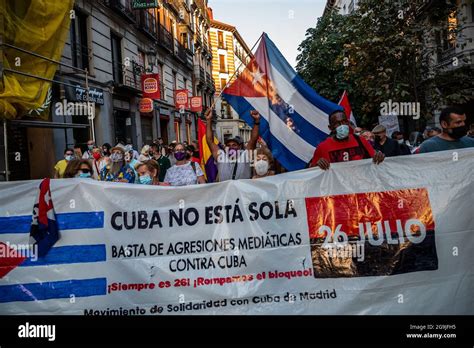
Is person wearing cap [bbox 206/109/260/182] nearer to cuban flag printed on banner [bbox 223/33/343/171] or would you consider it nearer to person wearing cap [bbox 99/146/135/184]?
cuban flag printed on banner [bbox 223/33/343/171]

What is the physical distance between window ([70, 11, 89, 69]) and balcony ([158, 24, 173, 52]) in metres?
9.70

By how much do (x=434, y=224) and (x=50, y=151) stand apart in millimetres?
10938

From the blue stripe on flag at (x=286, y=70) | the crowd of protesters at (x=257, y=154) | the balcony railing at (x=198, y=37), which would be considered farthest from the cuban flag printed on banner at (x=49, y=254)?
the balcony railing at (x=198, y=37)

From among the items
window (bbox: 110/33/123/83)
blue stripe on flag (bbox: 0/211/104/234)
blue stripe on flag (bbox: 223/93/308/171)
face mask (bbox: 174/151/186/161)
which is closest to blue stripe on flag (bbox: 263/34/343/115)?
blue stripe on flag (bbox: 223/93/308/171)

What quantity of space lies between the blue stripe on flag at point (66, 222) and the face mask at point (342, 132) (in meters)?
2.49

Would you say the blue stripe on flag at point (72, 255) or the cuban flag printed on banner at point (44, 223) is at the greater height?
the cuban flag printed on banner at point (44, 223)

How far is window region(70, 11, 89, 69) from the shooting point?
49.7ft

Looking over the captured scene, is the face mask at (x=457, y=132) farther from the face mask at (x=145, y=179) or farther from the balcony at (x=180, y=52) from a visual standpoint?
the balcony at (x=180, y=52)

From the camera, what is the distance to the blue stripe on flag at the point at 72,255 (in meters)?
4.05

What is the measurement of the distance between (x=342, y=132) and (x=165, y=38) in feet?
80.4

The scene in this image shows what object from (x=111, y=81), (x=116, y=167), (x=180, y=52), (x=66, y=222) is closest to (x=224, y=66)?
(x=180, y=52)
